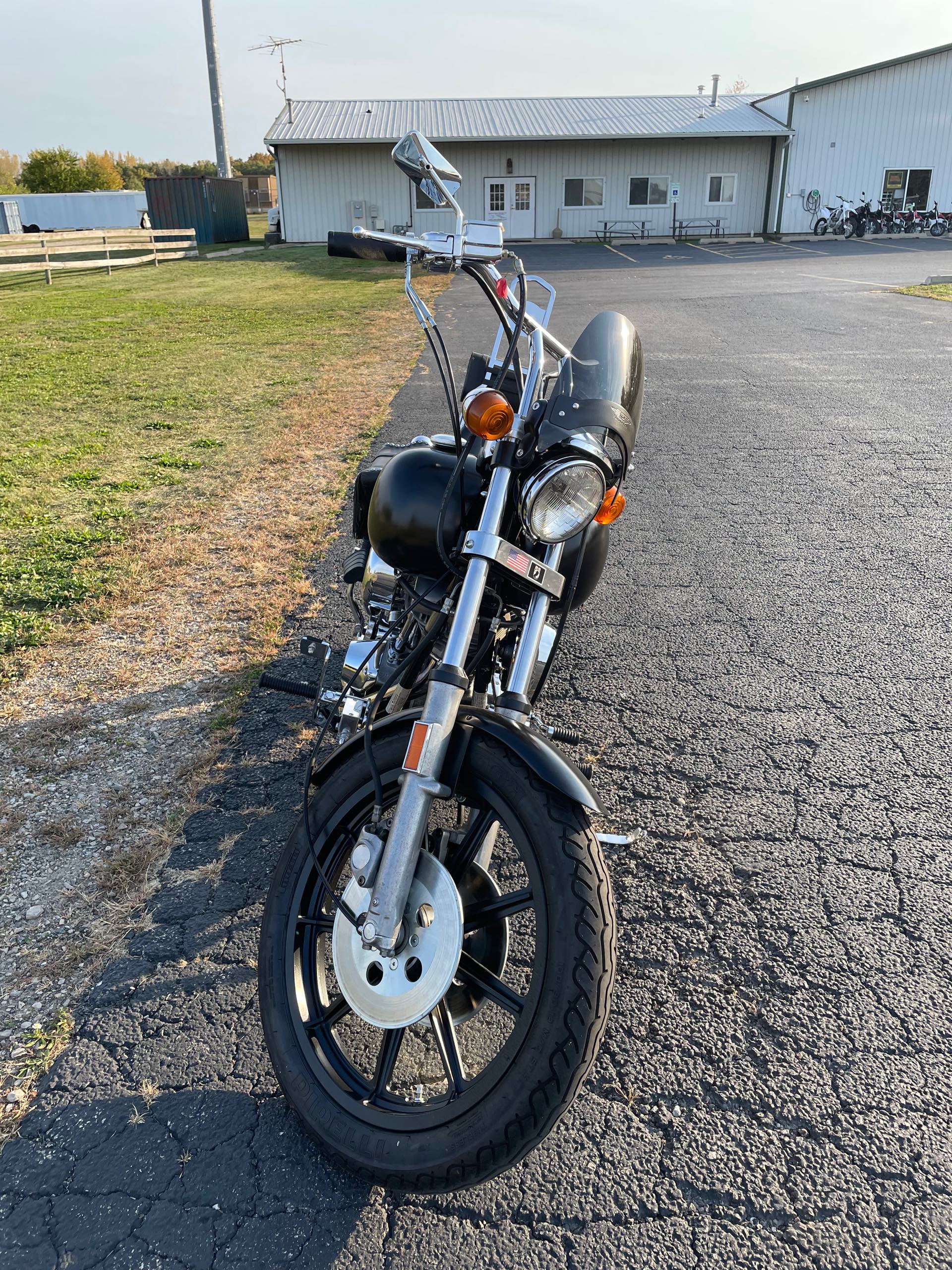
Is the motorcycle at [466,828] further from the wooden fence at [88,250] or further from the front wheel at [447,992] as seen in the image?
the wooden fence at [88,250]

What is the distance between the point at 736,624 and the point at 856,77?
38493 millimetres

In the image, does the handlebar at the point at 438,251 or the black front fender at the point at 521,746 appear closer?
the black front fender at the point at 521,746

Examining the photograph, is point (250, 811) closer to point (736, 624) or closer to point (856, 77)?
point (736, 624)

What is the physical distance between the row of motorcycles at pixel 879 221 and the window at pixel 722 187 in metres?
3.74

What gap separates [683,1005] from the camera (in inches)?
91.2

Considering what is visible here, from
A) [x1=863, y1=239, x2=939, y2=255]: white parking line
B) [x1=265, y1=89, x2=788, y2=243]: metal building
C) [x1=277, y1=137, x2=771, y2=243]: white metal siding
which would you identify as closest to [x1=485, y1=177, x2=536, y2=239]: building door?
[x1=265, y1=89, x2=788, y2=243]: metal building

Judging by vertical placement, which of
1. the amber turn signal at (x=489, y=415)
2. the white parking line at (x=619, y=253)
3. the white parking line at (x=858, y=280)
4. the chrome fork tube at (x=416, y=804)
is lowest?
the chrome fork tube at (x=416, y=804)

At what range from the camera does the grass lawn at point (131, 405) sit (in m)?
5.36

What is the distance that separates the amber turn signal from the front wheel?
636 mm

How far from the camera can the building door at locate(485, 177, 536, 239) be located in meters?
36.0

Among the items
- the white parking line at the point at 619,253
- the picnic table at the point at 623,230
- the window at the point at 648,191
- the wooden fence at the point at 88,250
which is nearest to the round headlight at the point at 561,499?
the wooden fence at the point at 88,250

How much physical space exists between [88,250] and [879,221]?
28478 millimetres

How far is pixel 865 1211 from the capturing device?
1815 mm

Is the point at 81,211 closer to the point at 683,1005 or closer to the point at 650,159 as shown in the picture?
the point at 650,159
